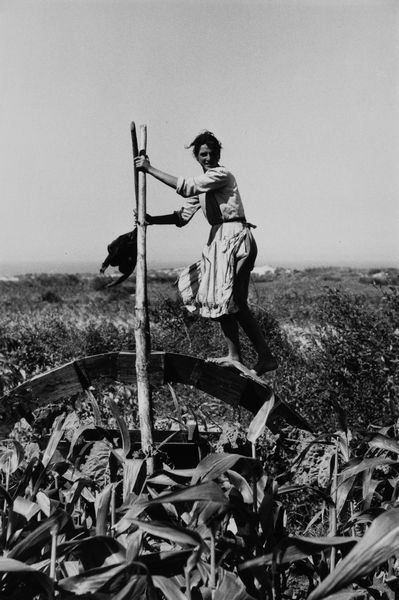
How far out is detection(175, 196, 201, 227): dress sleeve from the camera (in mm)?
4070

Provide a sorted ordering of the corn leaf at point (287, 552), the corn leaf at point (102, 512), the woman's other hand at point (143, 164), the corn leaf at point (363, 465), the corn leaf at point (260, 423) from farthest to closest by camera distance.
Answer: the woman's other hand at point (143, 164)
the corn leaf at point (260, 423)
the corn leaf at point (363, 465)
the corn leaf at point (102, 512)
the corn leaf at point (287, 552)

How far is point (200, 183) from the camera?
3.80m

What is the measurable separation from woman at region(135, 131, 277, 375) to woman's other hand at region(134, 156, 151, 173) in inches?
3.6

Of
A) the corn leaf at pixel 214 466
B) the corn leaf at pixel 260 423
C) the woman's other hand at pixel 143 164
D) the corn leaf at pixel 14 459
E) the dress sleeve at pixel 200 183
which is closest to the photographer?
the corn leaf at pixel 214 466

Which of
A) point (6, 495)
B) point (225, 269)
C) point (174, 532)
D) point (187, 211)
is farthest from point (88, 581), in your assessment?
point (187, 211)

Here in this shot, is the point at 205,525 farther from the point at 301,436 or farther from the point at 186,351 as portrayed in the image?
the point at 186,351

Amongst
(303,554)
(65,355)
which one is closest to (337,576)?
(303,554)

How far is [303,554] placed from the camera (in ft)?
6.15

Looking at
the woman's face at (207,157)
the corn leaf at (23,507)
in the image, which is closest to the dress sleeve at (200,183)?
the woman's face at (207,157)

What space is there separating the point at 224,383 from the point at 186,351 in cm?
428

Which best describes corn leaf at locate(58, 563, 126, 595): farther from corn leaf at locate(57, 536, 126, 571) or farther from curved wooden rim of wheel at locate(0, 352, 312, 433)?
curved wooden rim of wheel at locate(0, 352, 312, 433)

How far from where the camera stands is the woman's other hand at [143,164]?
3.64 m

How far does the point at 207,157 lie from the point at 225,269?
0.64m

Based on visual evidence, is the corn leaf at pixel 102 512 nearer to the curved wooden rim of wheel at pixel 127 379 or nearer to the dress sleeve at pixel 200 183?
the curved wooden rim of wheel at pixel 127 379
